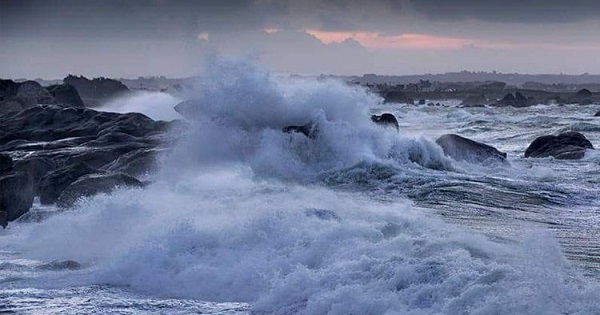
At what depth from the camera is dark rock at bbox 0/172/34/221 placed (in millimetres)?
14039

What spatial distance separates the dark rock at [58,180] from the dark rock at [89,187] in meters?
0.92

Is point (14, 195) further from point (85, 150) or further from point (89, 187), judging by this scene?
point (85, 150)

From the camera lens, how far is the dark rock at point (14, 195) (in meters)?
14.0

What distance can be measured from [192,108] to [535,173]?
9348 mm

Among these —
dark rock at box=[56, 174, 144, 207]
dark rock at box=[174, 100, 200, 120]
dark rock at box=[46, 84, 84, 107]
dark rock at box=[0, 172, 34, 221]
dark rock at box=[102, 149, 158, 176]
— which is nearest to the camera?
dark rock at box=[0, 172, 34, 221]

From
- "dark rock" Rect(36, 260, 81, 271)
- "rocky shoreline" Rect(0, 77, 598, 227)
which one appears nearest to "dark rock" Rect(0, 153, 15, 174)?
"rocky shoreline" Rect(0, 77, 598, 227)

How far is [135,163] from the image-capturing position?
1847 cm

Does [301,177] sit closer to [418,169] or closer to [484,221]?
[418,169]

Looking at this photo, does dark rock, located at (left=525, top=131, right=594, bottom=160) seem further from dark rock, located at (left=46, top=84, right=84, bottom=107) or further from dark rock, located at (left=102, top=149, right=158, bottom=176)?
dark rock, located at (left=46, top=84, right=84, bottom=107)

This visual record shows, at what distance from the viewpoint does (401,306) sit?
7281mm

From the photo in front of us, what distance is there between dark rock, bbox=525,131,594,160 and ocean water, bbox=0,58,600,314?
289 centimetres

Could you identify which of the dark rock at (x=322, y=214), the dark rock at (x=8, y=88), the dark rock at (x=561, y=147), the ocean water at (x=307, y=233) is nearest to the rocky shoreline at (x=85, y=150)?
the dark rock at (x=561, y=147)

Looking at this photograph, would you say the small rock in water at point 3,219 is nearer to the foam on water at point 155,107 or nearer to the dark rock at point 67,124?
the dark rock at point 67,124

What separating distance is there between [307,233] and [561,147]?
16.7 metres
